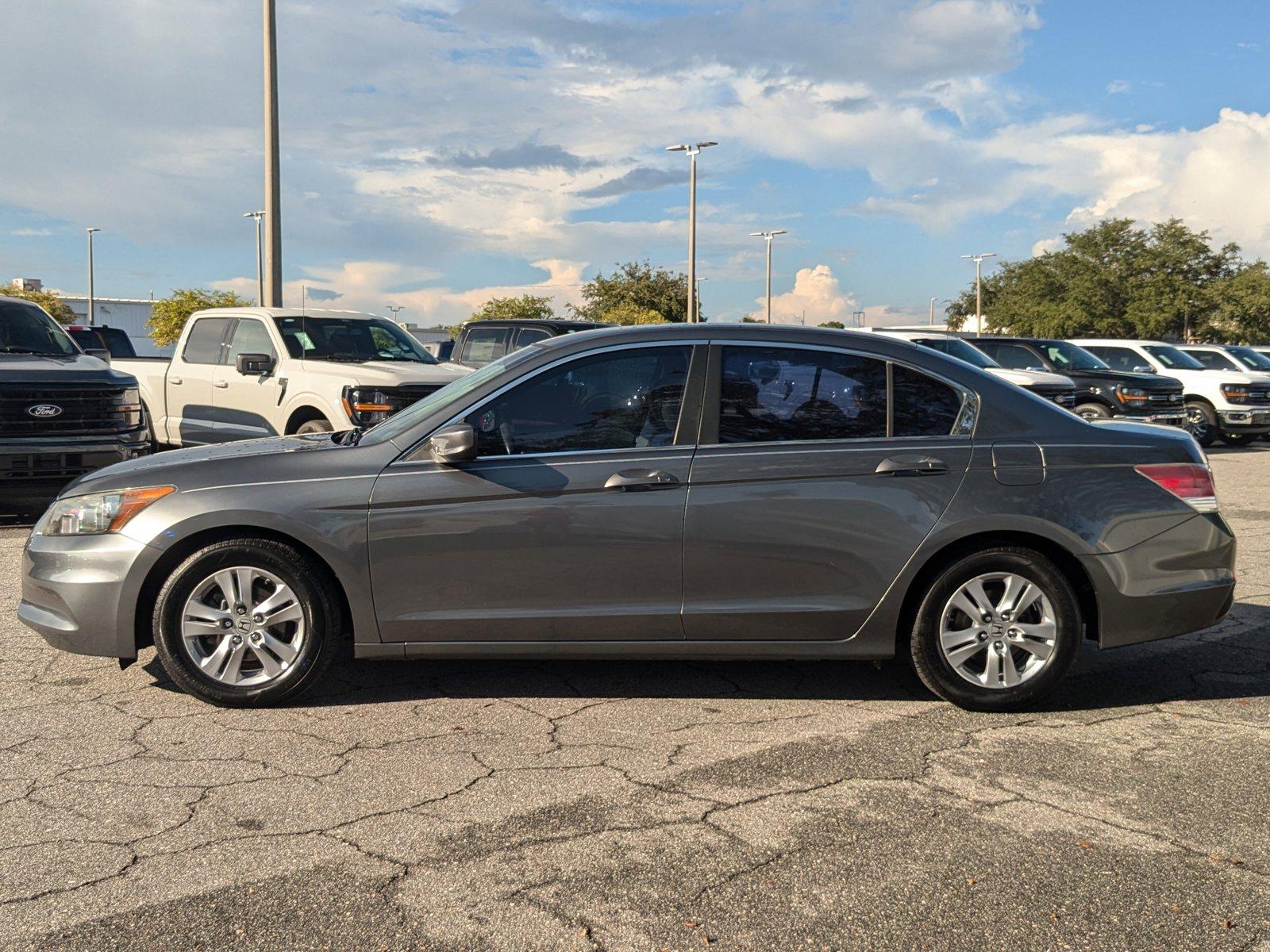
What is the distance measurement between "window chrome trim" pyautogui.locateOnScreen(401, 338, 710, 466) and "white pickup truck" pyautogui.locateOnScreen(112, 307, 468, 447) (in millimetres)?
5848

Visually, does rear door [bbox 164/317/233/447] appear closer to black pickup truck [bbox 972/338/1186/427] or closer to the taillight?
the taillight

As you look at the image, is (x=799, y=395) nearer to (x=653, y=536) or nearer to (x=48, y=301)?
(x=653, y=536)

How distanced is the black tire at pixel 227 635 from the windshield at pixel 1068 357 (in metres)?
16.7

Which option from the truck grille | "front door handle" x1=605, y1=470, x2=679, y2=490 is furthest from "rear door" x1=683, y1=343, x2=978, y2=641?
the truck grille

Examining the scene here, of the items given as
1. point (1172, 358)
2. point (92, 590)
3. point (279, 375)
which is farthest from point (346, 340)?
point (1172, 358)

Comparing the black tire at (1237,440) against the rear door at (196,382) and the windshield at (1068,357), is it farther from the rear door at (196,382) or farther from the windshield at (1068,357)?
the rear door at (196,382)

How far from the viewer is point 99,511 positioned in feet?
16.4

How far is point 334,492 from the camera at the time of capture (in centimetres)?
488

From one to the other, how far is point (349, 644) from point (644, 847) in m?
2.92

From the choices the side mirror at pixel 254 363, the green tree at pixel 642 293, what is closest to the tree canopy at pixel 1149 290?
the green tree at pixel 642 293

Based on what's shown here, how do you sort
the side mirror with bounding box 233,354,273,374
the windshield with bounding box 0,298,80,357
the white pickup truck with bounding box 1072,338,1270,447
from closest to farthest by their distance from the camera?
the windshield with bounding box 0,298,80,357 < the side mirror with bounding box 233,354,273,374 < the white pickup truck with bounding box 1072,338,1270,447

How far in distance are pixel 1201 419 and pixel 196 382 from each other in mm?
17831

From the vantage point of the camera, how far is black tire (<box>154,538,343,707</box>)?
4.85 meters

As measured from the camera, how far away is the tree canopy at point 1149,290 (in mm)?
58312
